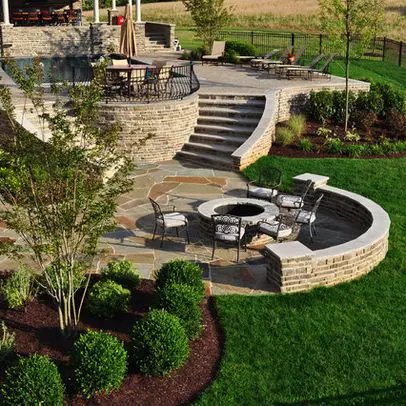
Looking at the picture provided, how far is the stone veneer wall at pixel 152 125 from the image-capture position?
17.5 meters

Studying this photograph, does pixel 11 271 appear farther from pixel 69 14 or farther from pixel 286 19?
pixel 286 19

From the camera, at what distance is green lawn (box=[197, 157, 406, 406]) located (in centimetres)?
758

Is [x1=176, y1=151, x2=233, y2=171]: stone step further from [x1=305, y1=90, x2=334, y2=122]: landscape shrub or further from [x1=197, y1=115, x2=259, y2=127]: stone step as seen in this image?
[x1=305, y1=90, x2=334, y2=122]: landscape shrub

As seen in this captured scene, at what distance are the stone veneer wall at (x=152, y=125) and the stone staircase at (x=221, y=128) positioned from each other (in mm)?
436

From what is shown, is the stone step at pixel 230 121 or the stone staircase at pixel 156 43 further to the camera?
the stone staircase at pixel 156 43

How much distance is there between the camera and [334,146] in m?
17.3

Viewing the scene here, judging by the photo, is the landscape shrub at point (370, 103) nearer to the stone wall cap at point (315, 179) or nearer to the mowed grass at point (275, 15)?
the stone wall cap at point (315, 179)

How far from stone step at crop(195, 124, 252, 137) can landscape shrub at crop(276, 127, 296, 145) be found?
2.74 ft

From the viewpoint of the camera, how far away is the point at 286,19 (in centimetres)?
5884

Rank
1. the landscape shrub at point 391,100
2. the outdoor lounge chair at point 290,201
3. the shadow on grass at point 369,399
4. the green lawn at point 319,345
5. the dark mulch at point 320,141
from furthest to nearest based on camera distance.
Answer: the landscape shrub at point 391,100, the dark mulch at point 320,141, the outdoor lounge chair at point 290,201, the green lawn at point 319,345, the shadow on grass at point 369,399

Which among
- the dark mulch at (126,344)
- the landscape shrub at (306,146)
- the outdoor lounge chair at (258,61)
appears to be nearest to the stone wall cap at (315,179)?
the landscape shrub at (306,146)

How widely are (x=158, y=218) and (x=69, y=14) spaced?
91.0ft

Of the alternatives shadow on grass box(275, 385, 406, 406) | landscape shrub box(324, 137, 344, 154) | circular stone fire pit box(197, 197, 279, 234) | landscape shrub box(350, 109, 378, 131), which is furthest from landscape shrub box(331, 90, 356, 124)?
shadow on grass box(275, 385, 406, 406)

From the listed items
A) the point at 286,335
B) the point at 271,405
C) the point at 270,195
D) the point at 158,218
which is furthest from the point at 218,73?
the point at 271,405
